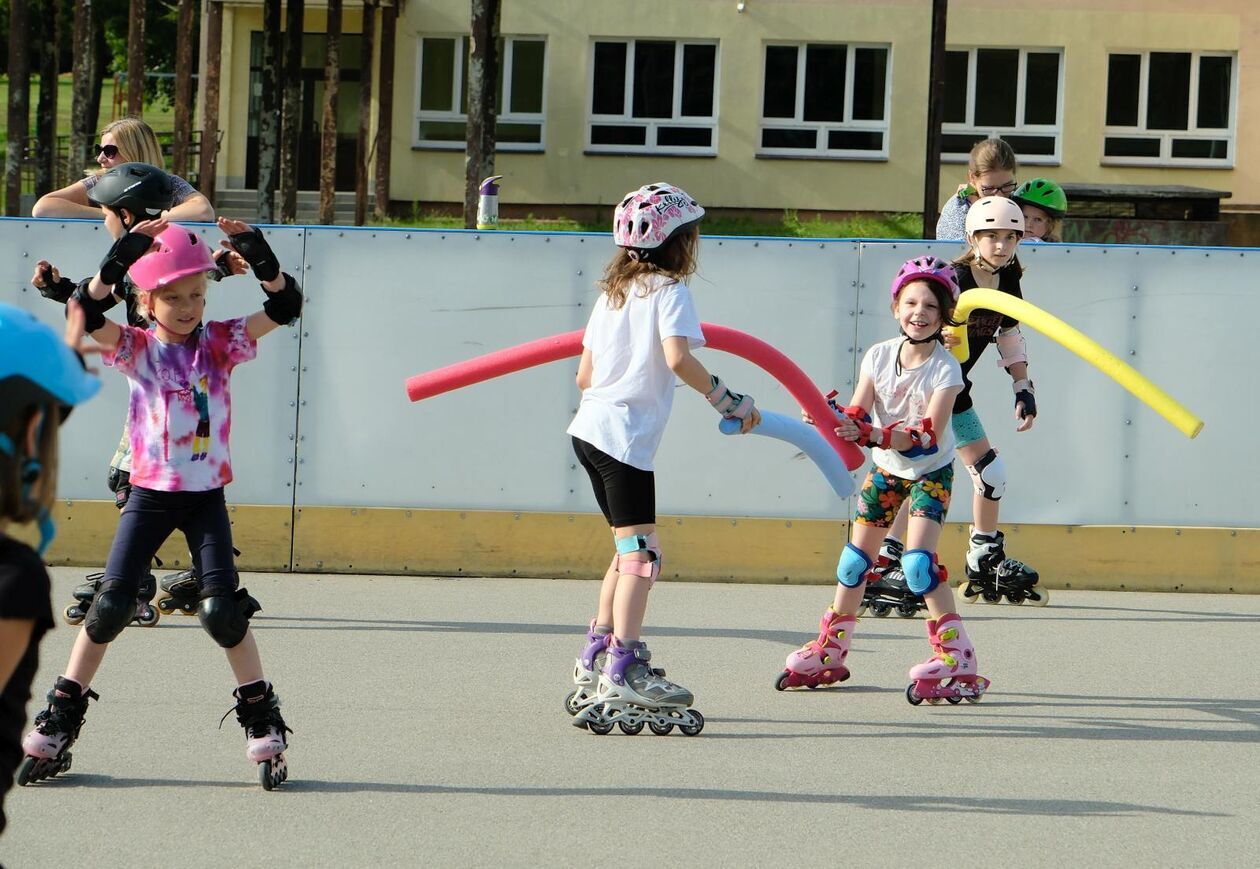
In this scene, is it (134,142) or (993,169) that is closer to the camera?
(134,142)

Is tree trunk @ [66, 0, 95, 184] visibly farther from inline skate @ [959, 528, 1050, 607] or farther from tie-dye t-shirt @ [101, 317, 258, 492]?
tie-dye t-shirt @ [101, 317, 258, 492]

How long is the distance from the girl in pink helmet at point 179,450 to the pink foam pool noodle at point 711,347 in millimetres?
1125

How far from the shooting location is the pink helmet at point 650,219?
5875 millimetres

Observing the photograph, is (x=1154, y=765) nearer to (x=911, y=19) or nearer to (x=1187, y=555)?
(x=1187, y=555)

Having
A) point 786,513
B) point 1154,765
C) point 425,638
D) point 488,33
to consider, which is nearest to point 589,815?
point 1154,765

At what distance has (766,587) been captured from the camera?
9242mm

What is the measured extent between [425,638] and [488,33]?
63.5 ft

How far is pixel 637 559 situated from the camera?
5918 millimetres

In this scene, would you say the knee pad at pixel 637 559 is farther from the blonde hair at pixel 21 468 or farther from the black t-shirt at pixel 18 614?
the blonde hair at pixel 21 468

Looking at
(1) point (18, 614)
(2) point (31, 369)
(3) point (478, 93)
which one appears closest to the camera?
(2) point (31, 369)

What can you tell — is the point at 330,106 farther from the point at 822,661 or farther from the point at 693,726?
the point at 693,726

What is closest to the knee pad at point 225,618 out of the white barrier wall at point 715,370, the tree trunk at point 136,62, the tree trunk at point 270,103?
the white barrier wall at point 715,370

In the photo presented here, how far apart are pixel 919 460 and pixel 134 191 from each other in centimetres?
311

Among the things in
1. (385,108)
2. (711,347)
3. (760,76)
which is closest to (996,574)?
(711,347)
